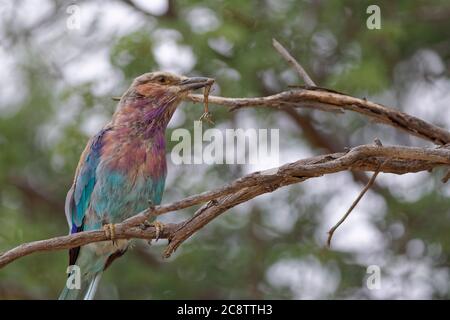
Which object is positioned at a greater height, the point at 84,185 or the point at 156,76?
the point at 156,76

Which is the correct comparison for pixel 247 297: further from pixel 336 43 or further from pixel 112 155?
pixel 112 155

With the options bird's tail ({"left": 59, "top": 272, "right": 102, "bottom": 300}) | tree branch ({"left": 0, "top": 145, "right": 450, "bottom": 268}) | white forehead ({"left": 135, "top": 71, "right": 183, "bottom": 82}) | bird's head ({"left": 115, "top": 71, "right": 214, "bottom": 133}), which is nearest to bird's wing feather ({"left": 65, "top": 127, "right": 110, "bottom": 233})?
bird's head ({"left": 115, "top": 71, "right": 214, "bottom": 133})

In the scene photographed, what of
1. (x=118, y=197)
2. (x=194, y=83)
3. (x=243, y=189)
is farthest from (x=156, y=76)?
(x=243, y=189)

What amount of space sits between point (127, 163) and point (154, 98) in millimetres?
351

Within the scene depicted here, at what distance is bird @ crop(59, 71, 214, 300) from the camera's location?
14.8 feet

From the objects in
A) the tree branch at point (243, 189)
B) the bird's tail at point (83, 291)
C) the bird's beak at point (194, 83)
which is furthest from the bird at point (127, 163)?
the tree branch at point (243, 189)

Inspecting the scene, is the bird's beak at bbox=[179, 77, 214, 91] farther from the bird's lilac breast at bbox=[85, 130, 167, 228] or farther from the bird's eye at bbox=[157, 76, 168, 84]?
the bird's lilac breast at bbox=[85, 130, 167, 228]

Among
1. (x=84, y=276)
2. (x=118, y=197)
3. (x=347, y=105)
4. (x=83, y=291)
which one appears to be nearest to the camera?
(x=347, y=105)

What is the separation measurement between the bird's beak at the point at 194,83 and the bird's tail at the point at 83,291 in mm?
1073

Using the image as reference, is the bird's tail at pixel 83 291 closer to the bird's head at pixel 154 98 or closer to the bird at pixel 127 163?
the bird at pixel 127 163

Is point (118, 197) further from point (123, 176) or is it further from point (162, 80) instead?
point (162, 80)

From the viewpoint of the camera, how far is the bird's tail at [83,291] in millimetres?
4867

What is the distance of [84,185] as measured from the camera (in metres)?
4.59

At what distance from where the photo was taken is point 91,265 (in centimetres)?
478
